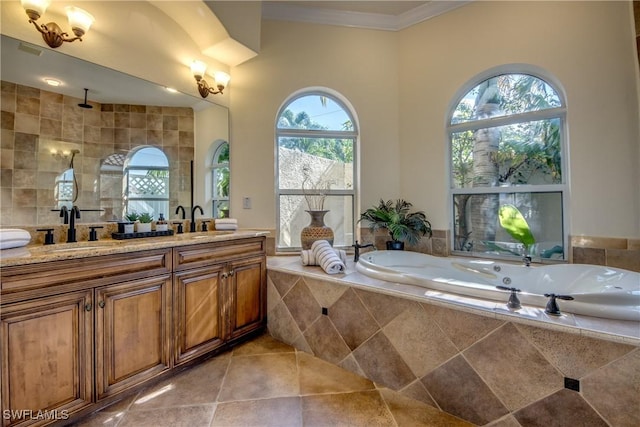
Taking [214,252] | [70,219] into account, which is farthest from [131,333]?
[70,219]

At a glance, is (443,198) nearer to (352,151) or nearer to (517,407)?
(352,151)

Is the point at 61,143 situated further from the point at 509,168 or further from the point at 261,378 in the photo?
the point at 509,168

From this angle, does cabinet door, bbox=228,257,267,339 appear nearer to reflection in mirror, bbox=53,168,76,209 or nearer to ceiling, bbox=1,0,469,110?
reflection in mirror, bbox=53,168,76,209

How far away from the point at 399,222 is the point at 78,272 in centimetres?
253

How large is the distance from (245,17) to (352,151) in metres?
1.64

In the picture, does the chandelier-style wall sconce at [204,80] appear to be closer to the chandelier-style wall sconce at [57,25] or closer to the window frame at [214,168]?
the window frame at [214,168]

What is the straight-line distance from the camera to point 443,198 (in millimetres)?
2910

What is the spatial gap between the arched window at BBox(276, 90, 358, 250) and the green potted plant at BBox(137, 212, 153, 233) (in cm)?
124

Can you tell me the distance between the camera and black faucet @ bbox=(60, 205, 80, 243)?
5.82 ft

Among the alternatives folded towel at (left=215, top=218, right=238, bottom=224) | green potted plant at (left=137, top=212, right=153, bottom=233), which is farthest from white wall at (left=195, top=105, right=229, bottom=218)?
green potted plant at (left=137, top=212, right=153, bottom=233)

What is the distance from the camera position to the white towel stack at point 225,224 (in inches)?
104

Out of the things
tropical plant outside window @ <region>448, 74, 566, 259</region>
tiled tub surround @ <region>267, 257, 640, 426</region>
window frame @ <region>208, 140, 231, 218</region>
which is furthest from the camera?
window frame @ <region>208, 140, 231, 218</region>

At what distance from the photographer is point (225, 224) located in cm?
264

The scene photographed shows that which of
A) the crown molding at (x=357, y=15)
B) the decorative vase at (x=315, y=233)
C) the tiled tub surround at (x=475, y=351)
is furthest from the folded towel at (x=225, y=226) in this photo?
the crown molding at (x=357, y=15)
